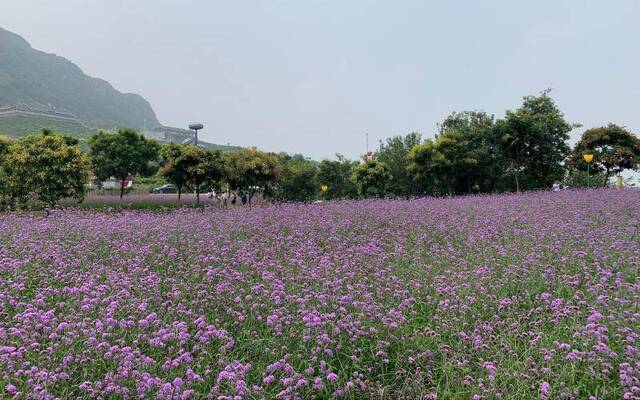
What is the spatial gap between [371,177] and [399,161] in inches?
174

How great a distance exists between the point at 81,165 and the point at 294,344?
1634 cm

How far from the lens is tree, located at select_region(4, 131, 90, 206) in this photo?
16.2 metres

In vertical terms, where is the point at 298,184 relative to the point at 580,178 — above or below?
below

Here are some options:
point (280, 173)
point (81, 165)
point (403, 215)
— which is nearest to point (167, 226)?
point (403, 215)

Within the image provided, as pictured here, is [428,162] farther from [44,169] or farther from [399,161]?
[44,169]

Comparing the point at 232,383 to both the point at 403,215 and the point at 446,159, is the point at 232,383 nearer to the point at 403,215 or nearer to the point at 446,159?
the point at 403,215

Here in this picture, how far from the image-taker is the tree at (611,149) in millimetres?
26047

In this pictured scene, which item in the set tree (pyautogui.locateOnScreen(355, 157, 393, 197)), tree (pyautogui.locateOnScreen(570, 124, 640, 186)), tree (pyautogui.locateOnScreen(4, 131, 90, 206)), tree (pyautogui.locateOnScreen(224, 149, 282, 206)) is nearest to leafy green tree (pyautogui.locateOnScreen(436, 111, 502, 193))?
tree (pyautogui.locateOnScreen(355, 157, 393, 197))

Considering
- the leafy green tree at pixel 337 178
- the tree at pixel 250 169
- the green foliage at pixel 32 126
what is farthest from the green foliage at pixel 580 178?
the green foliage at pixel 32 126

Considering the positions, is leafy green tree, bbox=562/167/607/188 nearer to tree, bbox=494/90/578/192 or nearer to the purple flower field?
tree, bbox=494/90/578/192

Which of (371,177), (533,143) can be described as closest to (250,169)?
(371,177)

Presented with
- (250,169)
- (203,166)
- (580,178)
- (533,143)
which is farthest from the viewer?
(580,178)

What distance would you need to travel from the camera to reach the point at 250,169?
68.8ft

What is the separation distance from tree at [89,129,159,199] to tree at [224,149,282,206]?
35.0 feet
